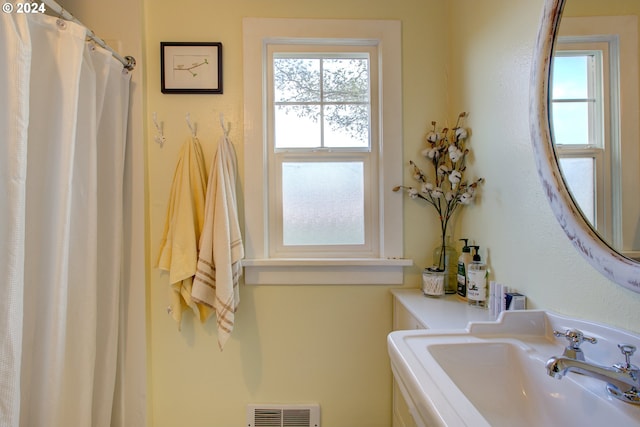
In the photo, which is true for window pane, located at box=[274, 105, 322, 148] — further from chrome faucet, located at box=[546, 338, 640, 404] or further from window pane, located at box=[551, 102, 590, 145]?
chrome faucet, located at box=[546, 338, 640, 404]

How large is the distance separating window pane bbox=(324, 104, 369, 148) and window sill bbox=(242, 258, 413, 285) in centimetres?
58

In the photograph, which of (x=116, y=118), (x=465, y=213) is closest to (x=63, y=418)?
(x=116, y=118)

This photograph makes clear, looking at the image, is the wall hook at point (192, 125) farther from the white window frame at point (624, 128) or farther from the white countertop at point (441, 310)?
the white window frame at point (624, 128)

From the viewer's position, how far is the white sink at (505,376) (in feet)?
1.71

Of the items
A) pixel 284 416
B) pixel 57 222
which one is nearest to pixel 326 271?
pixel 284 416

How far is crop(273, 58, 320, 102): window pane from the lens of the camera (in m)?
1.40

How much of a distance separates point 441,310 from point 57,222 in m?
1.35

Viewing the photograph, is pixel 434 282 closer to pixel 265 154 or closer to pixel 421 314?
pixel 421 314

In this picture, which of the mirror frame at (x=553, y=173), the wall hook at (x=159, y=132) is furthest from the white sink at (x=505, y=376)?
the wall hook at (x=159, y=132)

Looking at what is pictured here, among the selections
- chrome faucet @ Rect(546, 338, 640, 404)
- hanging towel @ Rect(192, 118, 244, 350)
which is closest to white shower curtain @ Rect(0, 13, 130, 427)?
hanging towel @ Rect(192, 118, 244, 350)

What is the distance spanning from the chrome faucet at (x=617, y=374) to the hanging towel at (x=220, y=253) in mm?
1034

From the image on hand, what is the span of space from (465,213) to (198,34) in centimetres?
149

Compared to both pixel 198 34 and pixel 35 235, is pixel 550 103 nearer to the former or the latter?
pixel 198 34

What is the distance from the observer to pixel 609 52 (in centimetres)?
63
